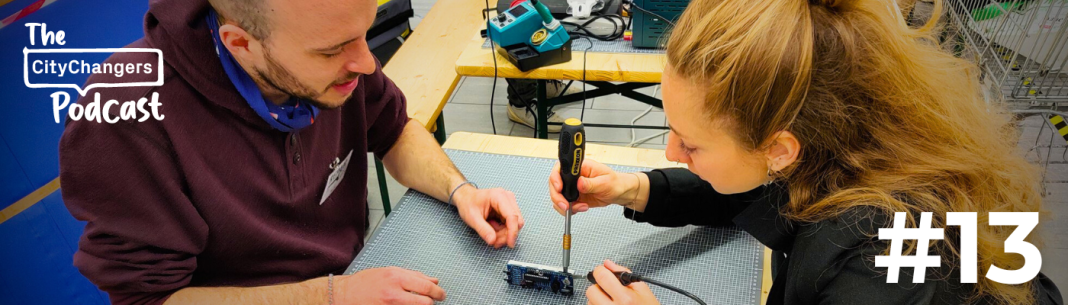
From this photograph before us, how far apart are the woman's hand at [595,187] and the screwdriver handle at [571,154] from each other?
0.12 ft

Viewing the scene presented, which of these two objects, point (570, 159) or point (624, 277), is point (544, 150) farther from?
point (624, 277)

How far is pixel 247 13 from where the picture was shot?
0.92m

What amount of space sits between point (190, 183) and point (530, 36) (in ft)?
3.95

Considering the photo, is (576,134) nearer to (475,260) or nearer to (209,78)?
(475,260)

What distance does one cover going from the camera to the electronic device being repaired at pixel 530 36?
77.9 inches

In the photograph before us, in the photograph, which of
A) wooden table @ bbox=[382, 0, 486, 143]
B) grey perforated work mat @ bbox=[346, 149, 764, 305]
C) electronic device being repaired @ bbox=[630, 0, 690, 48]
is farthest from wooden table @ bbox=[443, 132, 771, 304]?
electronic device being repaired @ bbox=[630, 0, 690, 48]

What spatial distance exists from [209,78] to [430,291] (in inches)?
18.3

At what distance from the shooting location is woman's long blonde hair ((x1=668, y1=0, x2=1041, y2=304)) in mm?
795

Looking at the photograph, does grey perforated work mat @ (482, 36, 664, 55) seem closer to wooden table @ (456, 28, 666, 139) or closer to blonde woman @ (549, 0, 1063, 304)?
wooden table @ (456, 28, 666, 139)

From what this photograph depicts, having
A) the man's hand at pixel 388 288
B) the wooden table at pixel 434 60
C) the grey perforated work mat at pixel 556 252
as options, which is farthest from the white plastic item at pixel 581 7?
the man's hand at pixel 388 288

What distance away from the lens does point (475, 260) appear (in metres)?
1.16

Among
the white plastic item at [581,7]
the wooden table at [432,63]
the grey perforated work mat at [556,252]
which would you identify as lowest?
the wooden table at [432,63]

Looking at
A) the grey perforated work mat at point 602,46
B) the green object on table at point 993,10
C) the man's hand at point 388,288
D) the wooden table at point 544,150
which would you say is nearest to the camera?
the man's hand at point 388,288

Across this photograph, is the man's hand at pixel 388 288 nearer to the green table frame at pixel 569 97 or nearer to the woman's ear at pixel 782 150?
the woman's ear at pixel 782 150
